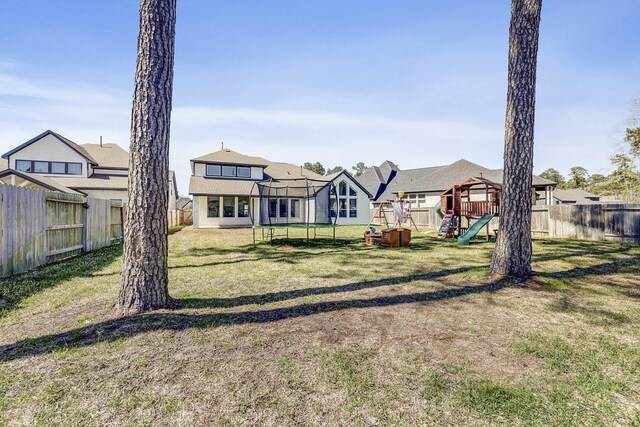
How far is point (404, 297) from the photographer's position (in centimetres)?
444

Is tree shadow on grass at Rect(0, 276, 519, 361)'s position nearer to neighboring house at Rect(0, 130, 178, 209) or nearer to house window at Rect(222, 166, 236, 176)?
house window at Rect(222, 166, 236, 176)

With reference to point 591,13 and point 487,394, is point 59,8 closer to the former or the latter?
point 487,394

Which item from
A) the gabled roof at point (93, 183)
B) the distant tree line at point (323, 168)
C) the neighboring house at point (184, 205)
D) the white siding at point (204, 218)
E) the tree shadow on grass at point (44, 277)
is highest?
the distant tree line at point (323, 168)

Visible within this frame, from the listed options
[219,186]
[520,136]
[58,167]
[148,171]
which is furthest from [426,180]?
[58,167]

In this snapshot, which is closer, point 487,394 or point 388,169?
point 487,394

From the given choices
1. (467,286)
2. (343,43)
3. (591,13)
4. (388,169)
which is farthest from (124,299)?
(388,169)

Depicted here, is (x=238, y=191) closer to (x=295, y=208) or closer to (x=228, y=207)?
(x=228, y=207)

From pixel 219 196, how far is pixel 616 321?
21221mm

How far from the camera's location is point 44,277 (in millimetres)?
5828

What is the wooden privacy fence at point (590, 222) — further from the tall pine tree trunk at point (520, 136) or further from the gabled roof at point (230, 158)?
the gabled roof at point (230, 158)

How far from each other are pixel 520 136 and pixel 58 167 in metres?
29.0

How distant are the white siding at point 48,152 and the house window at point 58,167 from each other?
0.30 meters

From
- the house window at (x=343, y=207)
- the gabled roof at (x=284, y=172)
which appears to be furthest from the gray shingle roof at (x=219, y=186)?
the house window at (x=343, y=207)

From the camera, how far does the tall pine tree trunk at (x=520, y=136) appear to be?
17.5 ft
